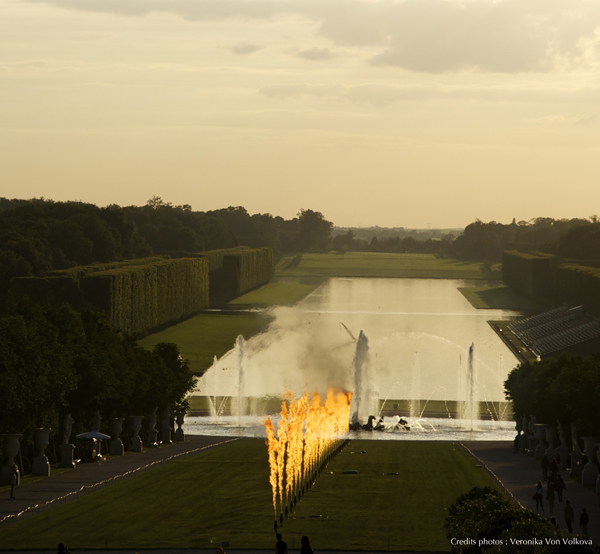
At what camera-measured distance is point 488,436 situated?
53.7m

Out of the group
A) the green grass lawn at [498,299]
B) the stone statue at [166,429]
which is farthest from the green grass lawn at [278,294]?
the stone statue at [166,429]

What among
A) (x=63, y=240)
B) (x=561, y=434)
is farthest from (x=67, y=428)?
(x=63, y=240)

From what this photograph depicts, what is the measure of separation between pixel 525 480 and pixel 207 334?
56346 mm

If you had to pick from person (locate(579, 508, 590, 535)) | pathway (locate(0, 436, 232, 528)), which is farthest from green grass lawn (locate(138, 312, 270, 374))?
person (locate(579, 508, 590, 535))

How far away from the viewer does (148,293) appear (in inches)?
3642

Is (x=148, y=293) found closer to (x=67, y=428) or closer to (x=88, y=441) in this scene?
(x=88, y=441)

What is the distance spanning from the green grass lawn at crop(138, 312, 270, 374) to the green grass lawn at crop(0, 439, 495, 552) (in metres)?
34.5

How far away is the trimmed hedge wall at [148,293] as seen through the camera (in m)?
82.2

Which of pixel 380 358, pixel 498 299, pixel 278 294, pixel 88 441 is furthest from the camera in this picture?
pixel 278 294

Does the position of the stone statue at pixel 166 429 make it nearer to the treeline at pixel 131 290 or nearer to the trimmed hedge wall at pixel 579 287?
the treeline at pixel 131 290

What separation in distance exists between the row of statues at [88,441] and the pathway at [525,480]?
15497 mm

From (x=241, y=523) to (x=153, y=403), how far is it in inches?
936

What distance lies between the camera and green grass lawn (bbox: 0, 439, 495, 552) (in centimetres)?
2619

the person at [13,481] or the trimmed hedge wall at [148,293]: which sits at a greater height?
the trimmed hedge wall at [148,293]
